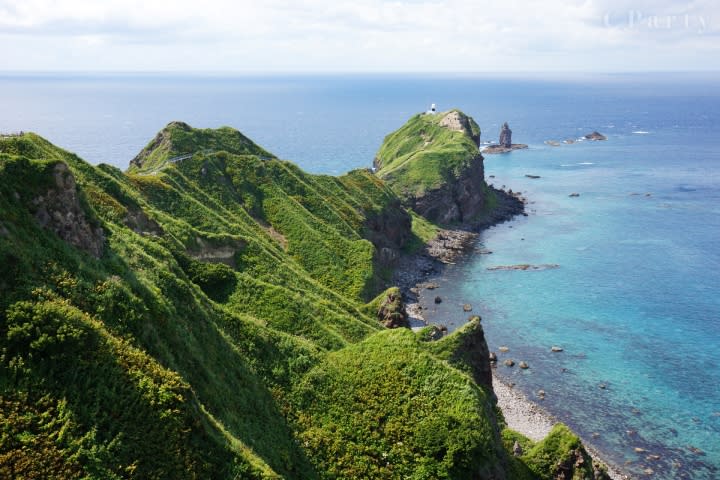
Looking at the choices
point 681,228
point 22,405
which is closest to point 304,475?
point 22,405

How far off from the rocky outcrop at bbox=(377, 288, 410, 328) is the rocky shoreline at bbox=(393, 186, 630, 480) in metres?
13.3

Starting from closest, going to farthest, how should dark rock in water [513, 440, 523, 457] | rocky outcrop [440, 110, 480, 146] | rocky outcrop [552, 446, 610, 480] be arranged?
rocky outcrop [552, 446, 610, 480] < dark rock in water [513, 440, 523, 457] < rocky outcrop [440, 110, 480, 146]

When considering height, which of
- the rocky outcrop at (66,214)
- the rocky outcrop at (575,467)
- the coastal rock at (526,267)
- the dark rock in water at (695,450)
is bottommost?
the dark rock in water at (695,450)

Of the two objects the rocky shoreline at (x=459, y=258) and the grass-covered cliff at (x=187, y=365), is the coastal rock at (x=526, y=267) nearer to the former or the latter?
the rocky shoreline at (x=459, y=258)

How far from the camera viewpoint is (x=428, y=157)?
153750 mm

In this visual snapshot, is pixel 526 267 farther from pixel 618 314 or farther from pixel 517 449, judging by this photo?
pixel 517 449

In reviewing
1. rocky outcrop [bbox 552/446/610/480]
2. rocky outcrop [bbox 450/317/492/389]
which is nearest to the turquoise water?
rocky outcrop [bbox 552/446/610/480]

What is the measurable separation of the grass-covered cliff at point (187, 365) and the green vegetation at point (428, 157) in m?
77.7

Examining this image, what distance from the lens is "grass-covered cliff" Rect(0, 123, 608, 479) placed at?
24.1 m

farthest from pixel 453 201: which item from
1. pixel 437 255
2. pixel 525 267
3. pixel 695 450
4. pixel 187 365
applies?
pixel 187 365

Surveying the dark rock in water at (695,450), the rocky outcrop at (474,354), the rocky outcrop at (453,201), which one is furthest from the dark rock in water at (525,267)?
the rocky outcrop at (474,354)

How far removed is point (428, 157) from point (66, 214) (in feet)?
419

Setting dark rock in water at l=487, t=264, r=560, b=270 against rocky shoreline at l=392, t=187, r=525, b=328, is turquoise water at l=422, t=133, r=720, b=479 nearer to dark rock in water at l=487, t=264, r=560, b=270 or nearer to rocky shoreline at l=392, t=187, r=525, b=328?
dark rock in water at l=487, t=264, r=560, b=270

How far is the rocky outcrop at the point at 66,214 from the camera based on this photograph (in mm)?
33125
